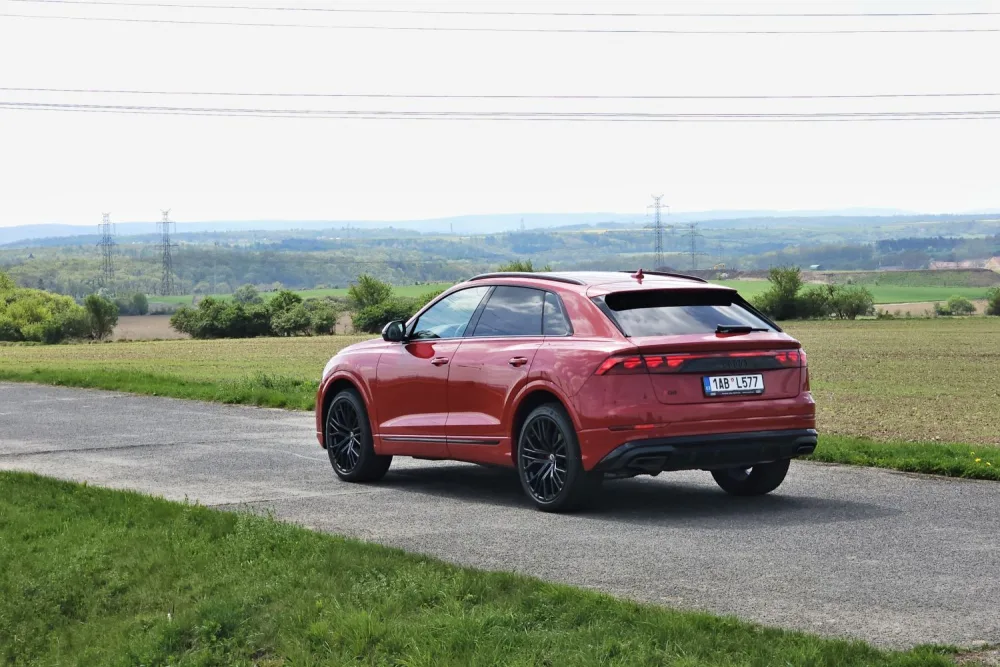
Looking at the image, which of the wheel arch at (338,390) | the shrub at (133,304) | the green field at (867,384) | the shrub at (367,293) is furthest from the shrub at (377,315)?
the wheel arch at (338,390)

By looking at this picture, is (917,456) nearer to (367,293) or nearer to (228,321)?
(228,321)

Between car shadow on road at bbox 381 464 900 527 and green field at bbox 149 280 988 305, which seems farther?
green field at bbox 149 280 988 305

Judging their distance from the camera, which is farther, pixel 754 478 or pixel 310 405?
pixel 310 405

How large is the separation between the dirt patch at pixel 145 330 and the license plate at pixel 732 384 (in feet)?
304

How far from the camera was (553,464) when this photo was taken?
1007 centimetres

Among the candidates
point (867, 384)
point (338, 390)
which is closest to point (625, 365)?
point (338, 390)

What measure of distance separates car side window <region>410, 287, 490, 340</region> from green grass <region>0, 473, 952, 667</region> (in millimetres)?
2666

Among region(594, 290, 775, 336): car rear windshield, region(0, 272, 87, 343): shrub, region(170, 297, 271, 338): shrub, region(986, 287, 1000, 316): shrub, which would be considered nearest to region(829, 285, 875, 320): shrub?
region(986, 287, 1000, 316): shrub

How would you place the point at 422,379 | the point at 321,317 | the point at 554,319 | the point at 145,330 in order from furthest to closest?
the point at 145,330 → the point at 321,317 → the point at 422,379 → the point at 554,319

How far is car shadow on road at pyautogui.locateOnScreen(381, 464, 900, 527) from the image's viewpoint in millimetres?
9773

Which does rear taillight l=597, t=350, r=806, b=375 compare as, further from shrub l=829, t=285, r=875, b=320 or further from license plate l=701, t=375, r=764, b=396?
shrub l=829, t=285, r=875, b=320

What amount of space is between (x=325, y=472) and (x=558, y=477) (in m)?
3.47

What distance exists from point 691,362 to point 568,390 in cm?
89

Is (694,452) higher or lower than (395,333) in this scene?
lower
